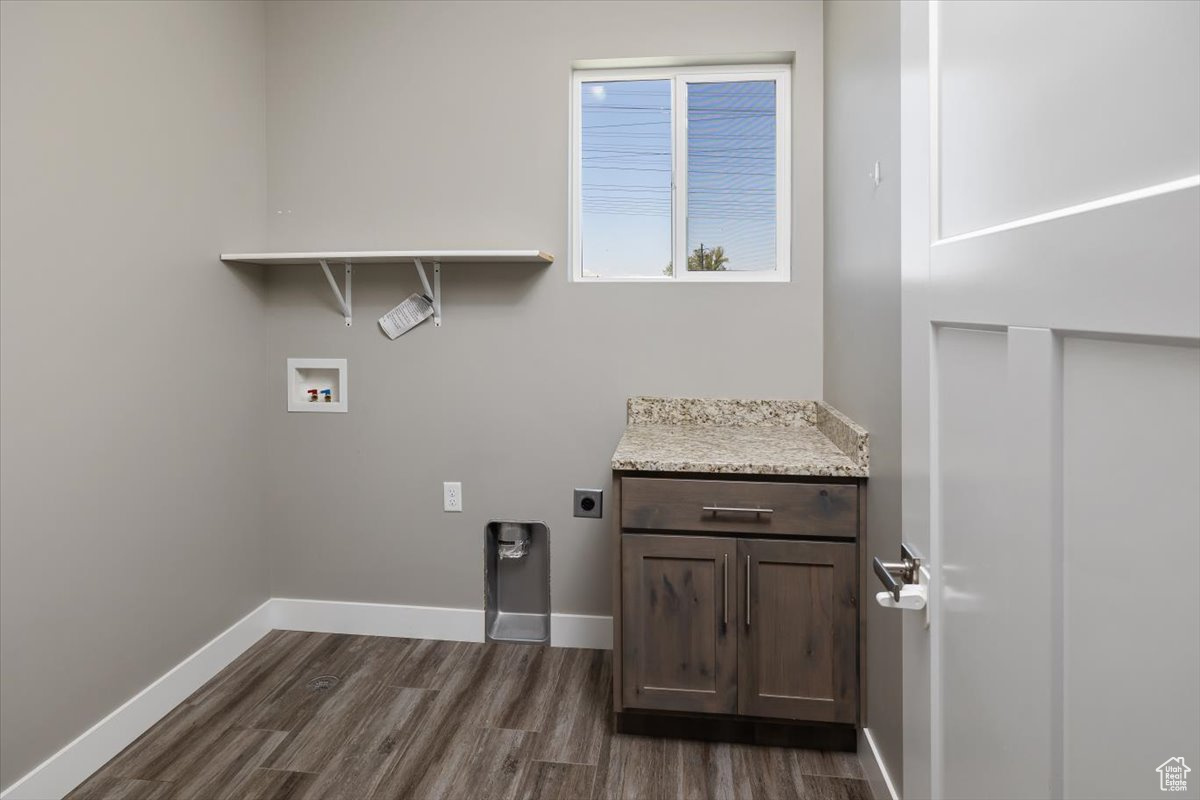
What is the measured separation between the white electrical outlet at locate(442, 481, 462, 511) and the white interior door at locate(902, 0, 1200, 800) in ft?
6.64

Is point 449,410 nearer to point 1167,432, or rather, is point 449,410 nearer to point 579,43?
point 579,43

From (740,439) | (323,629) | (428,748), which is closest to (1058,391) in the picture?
(740,439)

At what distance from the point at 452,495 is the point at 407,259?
0.93 m

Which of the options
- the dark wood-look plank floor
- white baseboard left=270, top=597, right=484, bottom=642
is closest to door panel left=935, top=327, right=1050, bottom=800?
the dark wood-look plank floor

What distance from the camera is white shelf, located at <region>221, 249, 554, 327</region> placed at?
2332 millimetres

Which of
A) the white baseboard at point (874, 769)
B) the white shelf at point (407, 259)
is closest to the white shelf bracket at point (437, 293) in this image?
the white shelf at point (407, 259)

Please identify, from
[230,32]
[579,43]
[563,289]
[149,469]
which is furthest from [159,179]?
[579,43]

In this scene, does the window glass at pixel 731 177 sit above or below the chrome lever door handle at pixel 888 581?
above

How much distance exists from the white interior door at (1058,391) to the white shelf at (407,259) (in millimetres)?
1710

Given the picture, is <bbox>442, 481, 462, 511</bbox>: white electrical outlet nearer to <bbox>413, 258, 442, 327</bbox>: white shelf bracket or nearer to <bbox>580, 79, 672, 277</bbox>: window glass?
<bbox>413, 258, 442, 327</bbox>: white shelf bracket

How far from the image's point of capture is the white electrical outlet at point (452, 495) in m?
2.61

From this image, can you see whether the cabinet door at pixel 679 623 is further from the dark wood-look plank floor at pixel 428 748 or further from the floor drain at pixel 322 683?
the floor drain at pixel 322 683

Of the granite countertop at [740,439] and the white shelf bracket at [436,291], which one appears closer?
the granite countertop at [740,439]

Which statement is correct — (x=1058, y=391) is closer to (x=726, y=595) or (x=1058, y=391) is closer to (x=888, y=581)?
(x=888, y=581)
